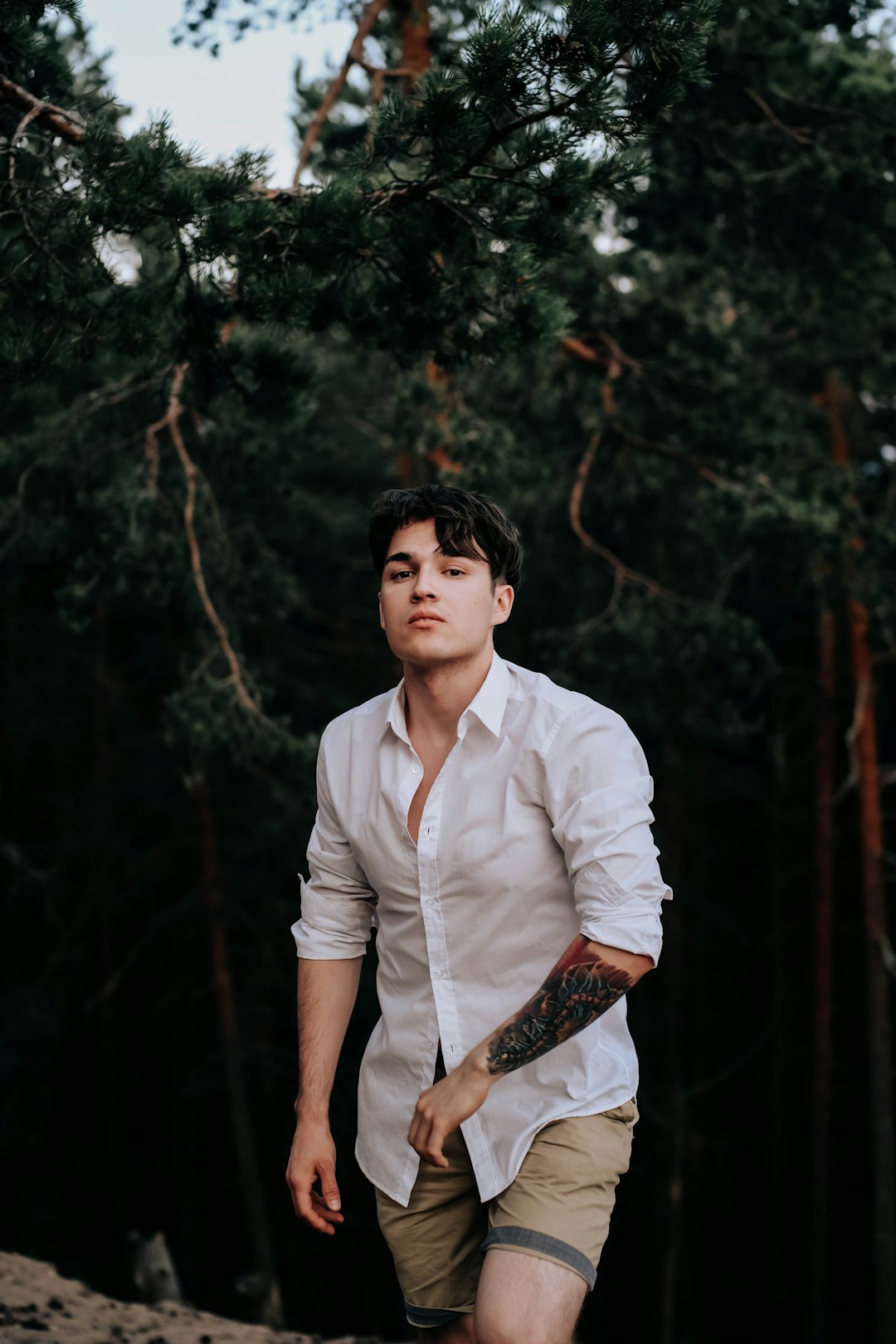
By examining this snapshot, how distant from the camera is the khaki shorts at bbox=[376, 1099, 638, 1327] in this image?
2145mm

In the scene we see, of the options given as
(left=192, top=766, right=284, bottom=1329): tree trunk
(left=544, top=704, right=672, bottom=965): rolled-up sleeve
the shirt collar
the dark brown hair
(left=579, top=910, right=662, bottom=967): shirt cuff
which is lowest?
(left=192, top=766, right=284, bottom=1329): tree trunk

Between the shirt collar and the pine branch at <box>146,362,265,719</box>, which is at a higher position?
the pine branch at <box>146,362,265,719</box>

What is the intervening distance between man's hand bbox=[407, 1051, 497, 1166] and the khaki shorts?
17 cm

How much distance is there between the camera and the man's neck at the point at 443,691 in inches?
95.3

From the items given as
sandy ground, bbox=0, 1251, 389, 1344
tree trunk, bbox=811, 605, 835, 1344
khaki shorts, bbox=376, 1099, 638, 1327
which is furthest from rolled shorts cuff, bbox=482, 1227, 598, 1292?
tree trunk, bbox=811, 605, 835, 1344

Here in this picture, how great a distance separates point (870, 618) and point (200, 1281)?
36.7ft

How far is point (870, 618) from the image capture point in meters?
11.0

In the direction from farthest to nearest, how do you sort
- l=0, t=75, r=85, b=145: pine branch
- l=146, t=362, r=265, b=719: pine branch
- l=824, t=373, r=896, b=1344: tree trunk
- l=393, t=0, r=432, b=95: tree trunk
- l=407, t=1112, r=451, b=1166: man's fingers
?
l=824, t=373, r=896, b=1344: tree trunk, l=393, t=0, r=432, b=95: tree trunk, l=146, t=362, r=265, b=719: pine branch, l=0, t=75, r=85, b=145: pine branch, l=407, t=1112, r=451, b=1166: man's fingers

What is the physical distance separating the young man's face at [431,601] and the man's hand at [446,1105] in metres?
0.75

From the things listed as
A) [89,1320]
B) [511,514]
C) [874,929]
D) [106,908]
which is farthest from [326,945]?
[106,908]

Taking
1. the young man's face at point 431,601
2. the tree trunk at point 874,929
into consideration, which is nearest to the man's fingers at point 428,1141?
the young man's face at point 431,601

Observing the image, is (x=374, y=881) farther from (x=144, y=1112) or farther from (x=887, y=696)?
(x=144, y=1112)

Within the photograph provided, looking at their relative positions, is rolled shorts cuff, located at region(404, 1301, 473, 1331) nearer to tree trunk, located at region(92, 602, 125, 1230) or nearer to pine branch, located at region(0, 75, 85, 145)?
pine branch, located at region(0, 75, 85, 145)

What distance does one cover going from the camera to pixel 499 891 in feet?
7.48
